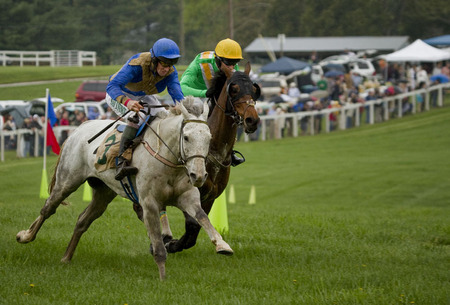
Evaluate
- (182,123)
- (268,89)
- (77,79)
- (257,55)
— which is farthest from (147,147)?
(257,55)

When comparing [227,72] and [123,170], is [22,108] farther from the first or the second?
[123,170]

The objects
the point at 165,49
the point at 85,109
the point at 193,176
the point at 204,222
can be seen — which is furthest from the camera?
the point at 85,109

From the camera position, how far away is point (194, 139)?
7250mm

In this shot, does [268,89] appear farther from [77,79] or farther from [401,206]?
[401,206]

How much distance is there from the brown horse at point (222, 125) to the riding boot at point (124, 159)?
0.94 m

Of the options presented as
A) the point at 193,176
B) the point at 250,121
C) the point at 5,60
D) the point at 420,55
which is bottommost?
the point at 420,55

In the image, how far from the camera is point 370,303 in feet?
21.5

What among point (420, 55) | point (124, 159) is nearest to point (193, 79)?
point (124, 159)

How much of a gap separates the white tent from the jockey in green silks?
108ft

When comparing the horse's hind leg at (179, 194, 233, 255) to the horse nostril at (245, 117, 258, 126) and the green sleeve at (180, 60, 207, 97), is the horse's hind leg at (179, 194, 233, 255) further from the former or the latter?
the green sleeve at (180, 60, 207, 97)

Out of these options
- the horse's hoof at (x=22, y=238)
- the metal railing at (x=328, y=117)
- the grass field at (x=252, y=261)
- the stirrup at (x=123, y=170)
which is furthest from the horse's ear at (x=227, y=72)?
the metal railing at (x=328, y=117)

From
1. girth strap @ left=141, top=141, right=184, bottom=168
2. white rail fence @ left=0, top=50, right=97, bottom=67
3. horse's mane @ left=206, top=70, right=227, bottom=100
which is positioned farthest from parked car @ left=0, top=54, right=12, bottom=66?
girth strap @ left=141, top=141, right=184, bottom=168

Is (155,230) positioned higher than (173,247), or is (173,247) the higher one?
(155,230)

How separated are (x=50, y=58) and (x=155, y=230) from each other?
2648cm
